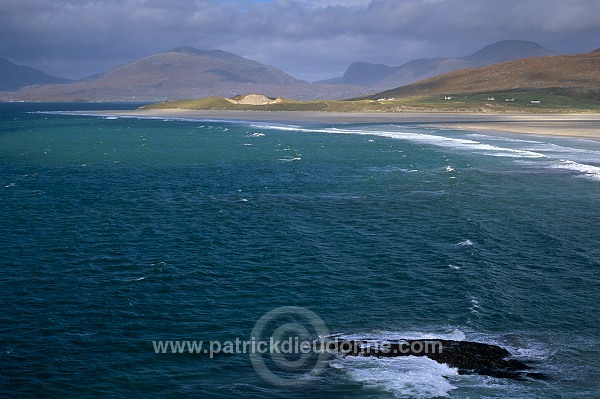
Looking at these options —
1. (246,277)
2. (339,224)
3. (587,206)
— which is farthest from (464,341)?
(587,206)

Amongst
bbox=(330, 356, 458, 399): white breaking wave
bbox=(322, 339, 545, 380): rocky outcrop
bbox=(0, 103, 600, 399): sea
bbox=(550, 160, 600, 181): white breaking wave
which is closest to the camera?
bbox=(330, 356, 458, 399): white breaking wave

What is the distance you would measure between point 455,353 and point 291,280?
38.8 ft

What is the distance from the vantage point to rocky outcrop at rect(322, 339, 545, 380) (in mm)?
23688

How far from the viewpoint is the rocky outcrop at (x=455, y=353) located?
2369cm

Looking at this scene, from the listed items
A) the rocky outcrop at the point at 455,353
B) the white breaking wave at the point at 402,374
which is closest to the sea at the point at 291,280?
the white breaking wave at the point at 402,374

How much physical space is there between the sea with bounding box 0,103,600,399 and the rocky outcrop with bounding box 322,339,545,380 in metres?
0.47

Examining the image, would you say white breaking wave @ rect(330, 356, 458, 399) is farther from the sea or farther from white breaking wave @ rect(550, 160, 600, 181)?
white breaking wave @ rect(550, 160, 600, 181)

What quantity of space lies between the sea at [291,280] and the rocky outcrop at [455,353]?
47cm

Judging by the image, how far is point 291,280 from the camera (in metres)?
34.7

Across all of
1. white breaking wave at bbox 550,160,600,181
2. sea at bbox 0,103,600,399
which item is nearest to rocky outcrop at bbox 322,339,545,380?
sea at bbox 0,103,600,399

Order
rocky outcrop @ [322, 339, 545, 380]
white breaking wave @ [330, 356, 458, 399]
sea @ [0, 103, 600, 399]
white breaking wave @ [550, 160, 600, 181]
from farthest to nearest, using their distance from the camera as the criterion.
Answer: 1. white breaking wave @ [550, 160, 600, 181]
2. sea @ [0, 103, 600, 399]
3. rocky outcrop @ [322, 339, 545, 380]
4. white breaking wave @ [330, 356, 458, 399]

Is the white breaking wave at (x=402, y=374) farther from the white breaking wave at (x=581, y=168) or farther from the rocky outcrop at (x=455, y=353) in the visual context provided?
the white breaking wave at (x=581, y=168)

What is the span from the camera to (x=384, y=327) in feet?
91.9

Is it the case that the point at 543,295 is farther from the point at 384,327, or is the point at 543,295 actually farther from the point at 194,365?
the point at 194,365
